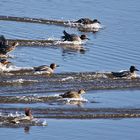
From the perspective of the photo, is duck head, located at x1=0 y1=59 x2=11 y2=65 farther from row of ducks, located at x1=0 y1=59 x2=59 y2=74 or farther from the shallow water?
the shallow water

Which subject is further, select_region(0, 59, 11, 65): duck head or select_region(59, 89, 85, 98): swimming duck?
→ select_region(0, 59, 11, 65): duck head

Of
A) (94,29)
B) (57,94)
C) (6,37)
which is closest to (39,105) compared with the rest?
(57,94)

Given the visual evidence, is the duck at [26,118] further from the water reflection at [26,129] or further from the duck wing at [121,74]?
the duck wing at [121,74]

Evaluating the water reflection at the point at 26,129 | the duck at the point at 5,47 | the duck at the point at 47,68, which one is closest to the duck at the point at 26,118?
the water reflection at the point at 26,129

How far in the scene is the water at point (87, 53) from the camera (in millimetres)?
26219

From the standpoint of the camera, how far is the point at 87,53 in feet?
130

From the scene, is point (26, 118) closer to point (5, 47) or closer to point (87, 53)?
point (5, 47)

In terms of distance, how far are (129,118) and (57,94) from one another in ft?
11.9

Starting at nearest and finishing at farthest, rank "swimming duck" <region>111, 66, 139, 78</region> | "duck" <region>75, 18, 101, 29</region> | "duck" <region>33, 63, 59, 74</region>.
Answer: "duck" <region>33, 63, 59, 74</region>, "swimming duck" <region>111, 66, 139, 78</region>, "duck" <region>75, 18, 101, 29</region>

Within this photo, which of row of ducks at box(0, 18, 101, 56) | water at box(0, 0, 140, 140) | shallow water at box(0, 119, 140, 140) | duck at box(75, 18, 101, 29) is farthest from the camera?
duck at box(75, 18, 101, 29)

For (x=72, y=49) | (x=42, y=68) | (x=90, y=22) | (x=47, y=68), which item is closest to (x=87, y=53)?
(x=72, y=49)

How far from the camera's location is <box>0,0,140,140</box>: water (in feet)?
86.0

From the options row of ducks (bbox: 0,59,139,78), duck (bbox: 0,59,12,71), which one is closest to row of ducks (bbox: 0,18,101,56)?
duck (bbox: 0,59,12,71)

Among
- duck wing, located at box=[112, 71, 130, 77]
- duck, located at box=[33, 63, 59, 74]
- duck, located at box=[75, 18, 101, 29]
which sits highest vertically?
duck, located at box=[75, 18, 101, 29]
